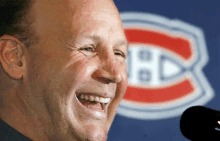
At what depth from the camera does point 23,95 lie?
78 centimetres

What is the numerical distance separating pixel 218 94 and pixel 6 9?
3.56 feet

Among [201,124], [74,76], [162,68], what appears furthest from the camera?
[162,68]

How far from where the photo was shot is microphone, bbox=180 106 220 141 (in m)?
0.55

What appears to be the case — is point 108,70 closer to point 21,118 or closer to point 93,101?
point 93,101

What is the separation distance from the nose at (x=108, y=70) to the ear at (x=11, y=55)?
225mm

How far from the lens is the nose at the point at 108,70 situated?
0.77 metres

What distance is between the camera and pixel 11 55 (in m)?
0.78

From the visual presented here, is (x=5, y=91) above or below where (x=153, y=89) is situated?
above

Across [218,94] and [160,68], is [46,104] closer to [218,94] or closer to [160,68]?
[160,68]

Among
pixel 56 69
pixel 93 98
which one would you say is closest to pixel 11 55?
pixel 56 69

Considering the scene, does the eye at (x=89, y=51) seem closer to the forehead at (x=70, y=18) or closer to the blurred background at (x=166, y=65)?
the forehead at (x=70, y=18)

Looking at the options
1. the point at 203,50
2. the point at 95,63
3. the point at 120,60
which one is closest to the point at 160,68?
the point at 203,50

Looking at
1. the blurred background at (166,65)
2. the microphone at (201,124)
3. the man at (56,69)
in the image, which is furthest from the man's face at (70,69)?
the blurred background at (166,65)

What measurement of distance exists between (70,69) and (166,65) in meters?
0.76
